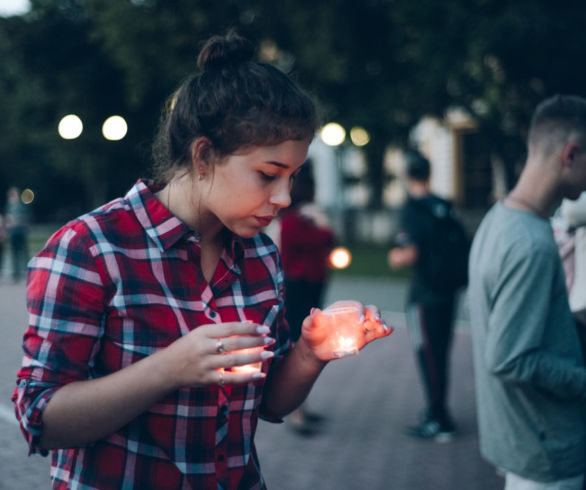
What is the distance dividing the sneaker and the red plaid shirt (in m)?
3.85

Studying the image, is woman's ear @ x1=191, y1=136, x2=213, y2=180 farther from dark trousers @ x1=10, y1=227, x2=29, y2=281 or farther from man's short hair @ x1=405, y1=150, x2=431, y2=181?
dark trousers @ x1=10, y1=227, x2=29, y2=281

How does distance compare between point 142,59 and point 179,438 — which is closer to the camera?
point 179,438

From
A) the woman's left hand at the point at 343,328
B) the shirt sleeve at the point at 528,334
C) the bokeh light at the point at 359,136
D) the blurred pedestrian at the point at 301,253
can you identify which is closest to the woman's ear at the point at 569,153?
the shirt sleeve at the point at 528,334

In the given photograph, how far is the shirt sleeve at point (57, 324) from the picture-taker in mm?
1376

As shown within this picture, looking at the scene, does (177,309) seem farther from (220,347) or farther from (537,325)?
(537,325)

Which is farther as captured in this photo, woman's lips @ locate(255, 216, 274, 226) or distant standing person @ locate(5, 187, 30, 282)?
distant standing person @ locate(5, 187, 30, 282)

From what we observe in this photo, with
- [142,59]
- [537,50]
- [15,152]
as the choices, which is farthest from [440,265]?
[15,152]

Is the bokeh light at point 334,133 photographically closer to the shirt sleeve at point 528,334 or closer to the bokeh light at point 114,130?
the bokeh light at point 114,130

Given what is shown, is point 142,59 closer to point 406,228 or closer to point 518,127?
point 518,127

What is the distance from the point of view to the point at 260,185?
1.53 metres

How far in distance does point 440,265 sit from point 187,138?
3.73 m

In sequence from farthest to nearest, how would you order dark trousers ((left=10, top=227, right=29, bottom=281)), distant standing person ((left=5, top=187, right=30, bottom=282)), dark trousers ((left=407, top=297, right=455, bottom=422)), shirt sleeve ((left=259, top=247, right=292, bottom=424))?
dark trousers ((left=10, top=227, right=29, bottom=281))
distant standing person ((left=5, top=187, right=30, bottom=282))
dark trousers ((left=407, top=297, right=455, bottom=422))
shirt sleeve ((left=259, top=247, right=292, bottom=424))

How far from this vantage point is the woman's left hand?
5.46 feet

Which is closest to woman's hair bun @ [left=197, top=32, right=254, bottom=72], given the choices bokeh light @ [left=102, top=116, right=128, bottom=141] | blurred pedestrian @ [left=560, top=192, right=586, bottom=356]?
blurred pedestrian @ [left=560, top=192, right=586, bottom=356]
